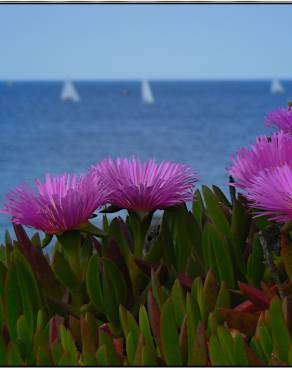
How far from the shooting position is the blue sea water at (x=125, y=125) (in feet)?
62.4

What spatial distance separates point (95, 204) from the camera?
86 cm

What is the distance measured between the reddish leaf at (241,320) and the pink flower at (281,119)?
393 mm

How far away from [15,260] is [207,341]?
0.23m

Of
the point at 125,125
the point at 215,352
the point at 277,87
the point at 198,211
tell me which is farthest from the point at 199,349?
the point at 277,87

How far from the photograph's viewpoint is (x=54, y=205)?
86 cm

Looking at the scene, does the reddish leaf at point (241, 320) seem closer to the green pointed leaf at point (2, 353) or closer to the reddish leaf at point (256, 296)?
the reddish leaf at point (256, 296)

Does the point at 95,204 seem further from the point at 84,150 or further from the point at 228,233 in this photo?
the point at 84,150

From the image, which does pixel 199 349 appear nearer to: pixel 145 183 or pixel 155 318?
pixel 155 318

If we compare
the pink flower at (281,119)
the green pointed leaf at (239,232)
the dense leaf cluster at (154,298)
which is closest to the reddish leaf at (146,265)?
the dense leaf cluster at (154,298)

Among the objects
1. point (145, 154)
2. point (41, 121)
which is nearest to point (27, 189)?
point (145, 154)

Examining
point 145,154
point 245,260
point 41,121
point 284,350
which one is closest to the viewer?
point 284,350

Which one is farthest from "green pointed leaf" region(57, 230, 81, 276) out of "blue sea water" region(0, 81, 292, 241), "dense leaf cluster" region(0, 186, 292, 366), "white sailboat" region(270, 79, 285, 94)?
"white sailboat" region(270, 79, 285, 94)

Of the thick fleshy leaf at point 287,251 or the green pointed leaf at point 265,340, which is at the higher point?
the thick fleshy leaf at point 287,251

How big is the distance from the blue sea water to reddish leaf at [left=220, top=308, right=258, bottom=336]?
9530 mm
